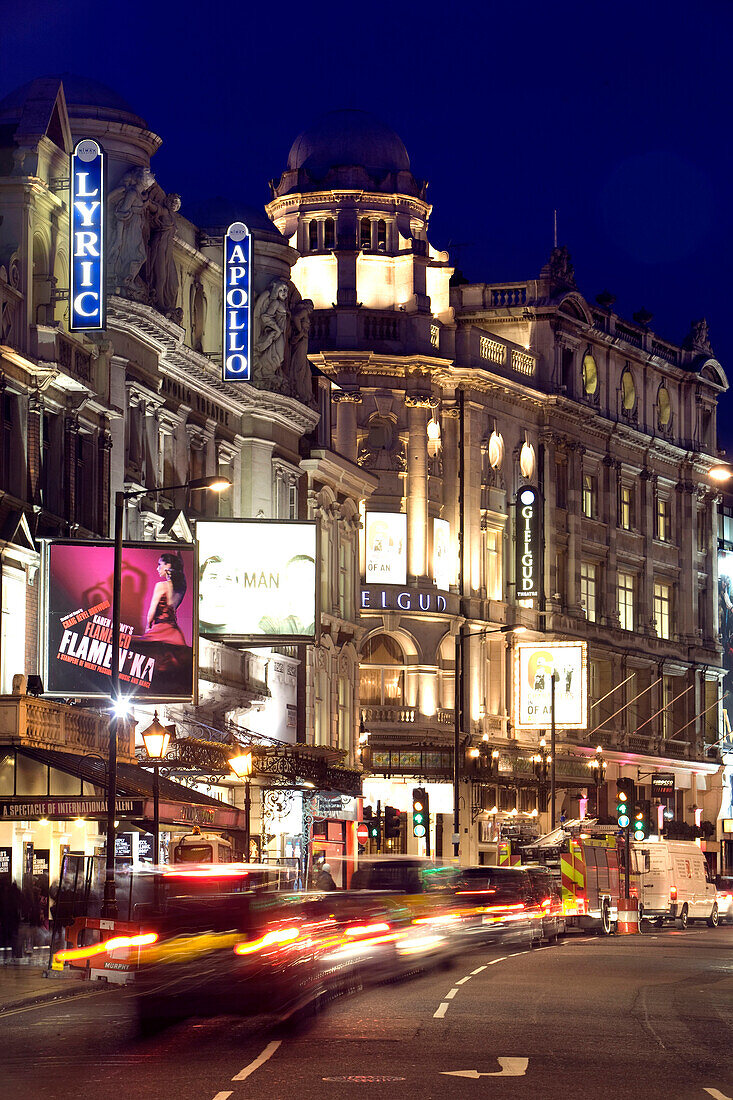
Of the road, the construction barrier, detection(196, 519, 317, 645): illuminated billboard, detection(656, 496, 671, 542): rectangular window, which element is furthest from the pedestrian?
detection(656, 496, 671, 542): rectangular window

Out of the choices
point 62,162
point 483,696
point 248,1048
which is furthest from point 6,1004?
point 483,696

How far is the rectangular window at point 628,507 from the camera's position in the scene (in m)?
106

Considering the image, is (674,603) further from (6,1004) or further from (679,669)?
(6,1004)

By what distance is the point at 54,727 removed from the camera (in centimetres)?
4353

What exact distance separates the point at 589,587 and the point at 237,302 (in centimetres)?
4683

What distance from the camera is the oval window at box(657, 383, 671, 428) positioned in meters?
110

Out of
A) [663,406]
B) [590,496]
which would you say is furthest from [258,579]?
[663,406]

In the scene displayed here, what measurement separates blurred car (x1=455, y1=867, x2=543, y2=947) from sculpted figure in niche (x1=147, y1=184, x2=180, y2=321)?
55.0ft

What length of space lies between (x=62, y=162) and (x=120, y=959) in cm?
2282

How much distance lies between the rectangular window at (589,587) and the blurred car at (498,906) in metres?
50.8

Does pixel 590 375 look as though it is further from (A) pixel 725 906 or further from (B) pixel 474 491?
(A) pixel 725 906

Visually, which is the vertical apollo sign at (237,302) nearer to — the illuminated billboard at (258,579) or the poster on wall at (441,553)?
the illuminated billboard at (258,579)

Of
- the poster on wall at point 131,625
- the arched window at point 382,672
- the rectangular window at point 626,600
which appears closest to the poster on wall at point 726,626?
the rectangular window at point 626,600

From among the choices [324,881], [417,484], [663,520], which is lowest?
[324,881]
